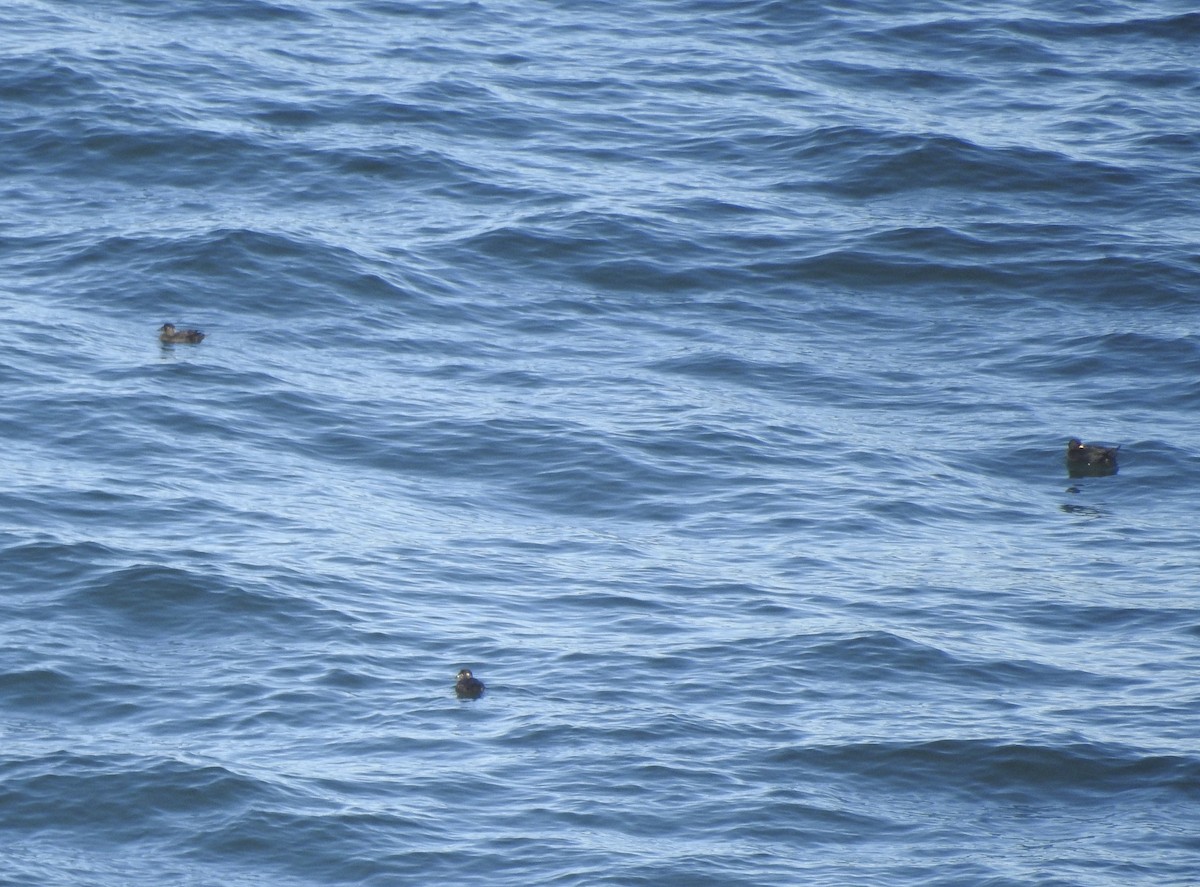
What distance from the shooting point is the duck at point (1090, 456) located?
71.5ft

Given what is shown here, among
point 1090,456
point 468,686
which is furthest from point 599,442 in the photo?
point 468,686

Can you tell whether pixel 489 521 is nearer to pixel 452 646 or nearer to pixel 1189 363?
pixel 452 646

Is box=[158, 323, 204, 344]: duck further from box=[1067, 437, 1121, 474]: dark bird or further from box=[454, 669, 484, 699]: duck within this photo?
box=[1067, 437, 1121, 474]: dark bird

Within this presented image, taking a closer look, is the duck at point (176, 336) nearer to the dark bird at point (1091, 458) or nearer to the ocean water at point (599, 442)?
the ocean water at point (599, 442)

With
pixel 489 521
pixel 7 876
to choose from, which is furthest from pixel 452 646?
pixel 7 876

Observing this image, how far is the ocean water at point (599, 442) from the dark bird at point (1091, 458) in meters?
0.40

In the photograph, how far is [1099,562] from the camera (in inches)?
773

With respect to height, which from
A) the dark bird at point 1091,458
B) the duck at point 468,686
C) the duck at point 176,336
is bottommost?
the duck at point 468,686

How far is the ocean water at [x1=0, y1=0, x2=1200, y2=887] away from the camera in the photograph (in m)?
14.9

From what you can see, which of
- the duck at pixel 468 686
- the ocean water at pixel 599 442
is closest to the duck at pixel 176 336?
the ocean water at pixel 599 442

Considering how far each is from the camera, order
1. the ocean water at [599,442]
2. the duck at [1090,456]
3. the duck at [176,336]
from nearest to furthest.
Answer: the ocean water at [599,442] → the duck at [1090,456] → the duck at [176,336]

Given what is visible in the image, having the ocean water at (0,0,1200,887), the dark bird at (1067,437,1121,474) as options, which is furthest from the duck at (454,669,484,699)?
the dark bird at (1067,437,1121,474)

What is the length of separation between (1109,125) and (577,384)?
12.7 metres

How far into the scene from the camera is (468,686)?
1631 cm
